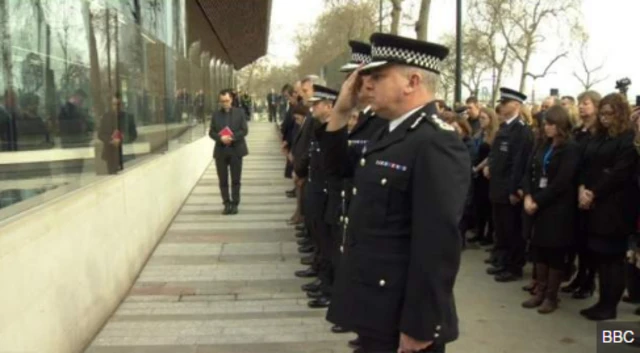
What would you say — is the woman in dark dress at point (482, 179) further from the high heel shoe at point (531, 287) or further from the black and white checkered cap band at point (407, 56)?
the black and white checkered cap band at point (407, 56)

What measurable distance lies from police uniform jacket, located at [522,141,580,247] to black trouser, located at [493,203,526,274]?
1.14 m

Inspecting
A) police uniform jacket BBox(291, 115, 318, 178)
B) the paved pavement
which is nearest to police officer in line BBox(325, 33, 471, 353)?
the paved pavement

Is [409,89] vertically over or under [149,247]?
over

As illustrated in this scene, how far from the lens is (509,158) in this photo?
21.0 ft

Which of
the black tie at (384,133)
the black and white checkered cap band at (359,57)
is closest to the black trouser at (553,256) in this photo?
the black and white checkered cap band at (359,57)

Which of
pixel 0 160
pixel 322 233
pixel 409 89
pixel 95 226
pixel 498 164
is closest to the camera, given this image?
pixel 409 89

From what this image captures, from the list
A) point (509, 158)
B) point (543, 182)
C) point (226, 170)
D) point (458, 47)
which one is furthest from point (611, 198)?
point (458, 47)

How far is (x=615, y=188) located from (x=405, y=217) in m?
3.20

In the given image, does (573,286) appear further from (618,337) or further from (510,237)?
(618,337)

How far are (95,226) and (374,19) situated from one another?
120ft

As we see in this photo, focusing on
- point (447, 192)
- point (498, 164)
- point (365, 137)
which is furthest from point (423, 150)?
point (498, 164)

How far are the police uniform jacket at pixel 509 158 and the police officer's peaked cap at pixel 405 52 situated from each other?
3950mm

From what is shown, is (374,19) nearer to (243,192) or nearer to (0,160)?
(243,192)

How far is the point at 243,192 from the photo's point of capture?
1250 cm
